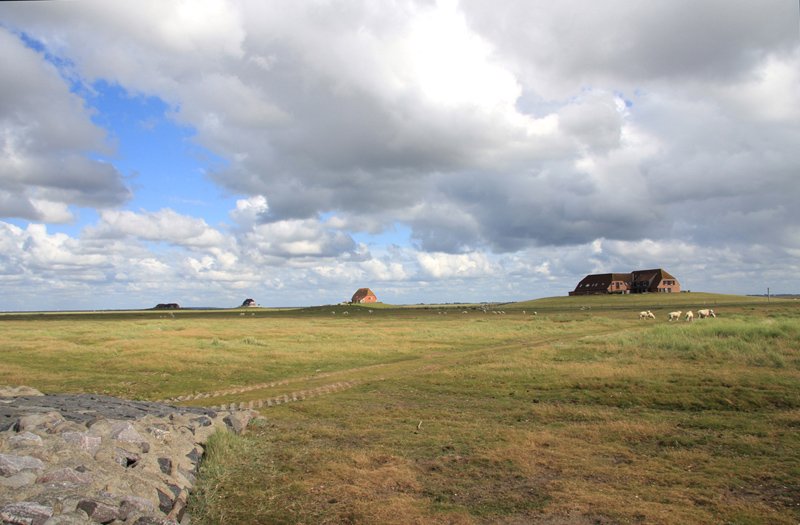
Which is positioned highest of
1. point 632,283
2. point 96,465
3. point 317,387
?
point 632,283

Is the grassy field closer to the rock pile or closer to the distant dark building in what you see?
the rock pile

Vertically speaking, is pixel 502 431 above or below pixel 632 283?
below

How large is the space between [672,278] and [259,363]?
131 m

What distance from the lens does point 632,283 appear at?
140 metres

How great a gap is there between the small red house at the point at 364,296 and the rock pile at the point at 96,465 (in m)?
155

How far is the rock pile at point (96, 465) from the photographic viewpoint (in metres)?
6.68

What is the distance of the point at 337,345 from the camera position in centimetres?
3619

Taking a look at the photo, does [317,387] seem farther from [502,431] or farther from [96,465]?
[96,465]

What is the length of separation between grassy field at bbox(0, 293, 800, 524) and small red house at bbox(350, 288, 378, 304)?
458ft

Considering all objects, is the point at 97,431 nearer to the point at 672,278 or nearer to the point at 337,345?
the point at 337,345

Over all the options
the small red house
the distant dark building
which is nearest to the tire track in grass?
the distant dark building

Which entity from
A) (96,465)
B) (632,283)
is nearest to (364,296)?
(632,283)

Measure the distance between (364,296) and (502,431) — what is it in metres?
158

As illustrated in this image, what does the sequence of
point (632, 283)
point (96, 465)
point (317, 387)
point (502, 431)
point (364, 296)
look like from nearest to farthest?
point (96, 465), point (502, 431), point (317, 387), point (632, 283), point (364, 296)
